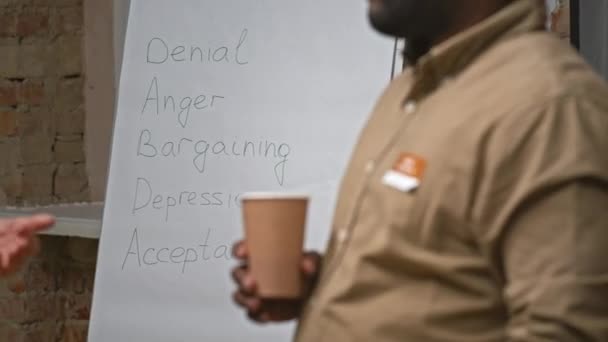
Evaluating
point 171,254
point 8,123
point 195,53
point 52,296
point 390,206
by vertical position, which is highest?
point 195,53

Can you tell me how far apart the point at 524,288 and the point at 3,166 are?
2.37 m

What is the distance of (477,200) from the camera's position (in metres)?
0.96

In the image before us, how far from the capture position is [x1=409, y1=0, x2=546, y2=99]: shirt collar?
1061 mm

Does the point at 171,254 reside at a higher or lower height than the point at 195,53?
lower

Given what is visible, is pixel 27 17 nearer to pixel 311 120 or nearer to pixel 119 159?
pixel 119 159

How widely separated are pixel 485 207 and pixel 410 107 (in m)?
0.20

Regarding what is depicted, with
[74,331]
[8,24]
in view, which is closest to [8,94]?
[8,24]

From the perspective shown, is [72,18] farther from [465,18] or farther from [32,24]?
[465,18]

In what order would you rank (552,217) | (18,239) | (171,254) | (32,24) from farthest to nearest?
(32,24)
(171,254)
(18,239)
(552,217)

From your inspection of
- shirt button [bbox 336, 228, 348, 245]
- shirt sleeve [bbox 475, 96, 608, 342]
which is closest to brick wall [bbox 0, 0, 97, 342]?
shirt button [bbox 336, 228, 348, 245]

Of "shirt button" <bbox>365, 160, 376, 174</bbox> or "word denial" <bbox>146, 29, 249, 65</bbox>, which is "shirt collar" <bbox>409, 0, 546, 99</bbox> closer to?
"shirt button" <bbox>365, 160, 376, 174</bbox>

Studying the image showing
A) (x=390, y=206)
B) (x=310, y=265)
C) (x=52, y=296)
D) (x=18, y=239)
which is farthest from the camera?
(x=52, y=296)

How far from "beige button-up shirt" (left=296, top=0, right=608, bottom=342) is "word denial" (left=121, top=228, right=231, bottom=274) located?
3.77 feet

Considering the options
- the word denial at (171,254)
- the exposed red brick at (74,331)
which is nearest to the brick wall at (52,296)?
the exposed red brick at (74,331)
